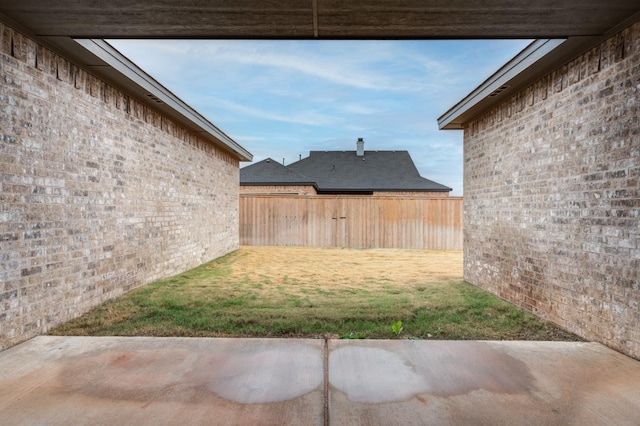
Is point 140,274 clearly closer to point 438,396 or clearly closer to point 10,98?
point 10,98

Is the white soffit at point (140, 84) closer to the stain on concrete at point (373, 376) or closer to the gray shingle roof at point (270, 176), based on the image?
the stain on concrete at point (373, 376)

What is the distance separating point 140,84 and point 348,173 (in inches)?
616

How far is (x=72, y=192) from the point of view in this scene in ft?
14.4

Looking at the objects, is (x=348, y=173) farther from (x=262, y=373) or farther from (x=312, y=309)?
(x=262, y=373)

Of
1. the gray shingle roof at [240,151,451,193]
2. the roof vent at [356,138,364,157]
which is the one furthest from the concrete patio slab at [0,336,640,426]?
the roof vent at [356,138,364,157]

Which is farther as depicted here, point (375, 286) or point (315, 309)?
point (375, 286)

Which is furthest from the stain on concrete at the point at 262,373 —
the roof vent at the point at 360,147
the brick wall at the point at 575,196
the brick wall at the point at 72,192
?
the roof vent at the point at 360,147

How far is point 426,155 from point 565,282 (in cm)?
3481

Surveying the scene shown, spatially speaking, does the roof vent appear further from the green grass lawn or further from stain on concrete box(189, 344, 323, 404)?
stain on concrete box(189, 344, 323, 404)

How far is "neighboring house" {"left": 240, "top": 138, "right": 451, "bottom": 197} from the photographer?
1742 cm

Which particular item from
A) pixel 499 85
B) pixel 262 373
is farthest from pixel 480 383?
pixel 499 85

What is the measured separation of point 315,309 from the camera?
15.7ft

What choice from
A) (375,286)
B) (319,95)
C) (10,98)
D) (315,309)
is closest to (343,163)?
(319,95)

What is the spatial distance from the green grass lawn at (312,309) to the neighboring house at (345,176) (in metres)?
9.89
